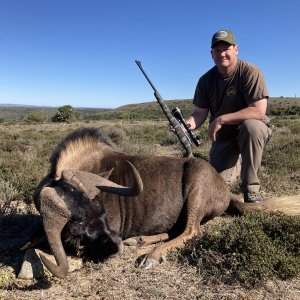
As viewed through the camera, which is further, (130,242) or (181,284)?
(130,242)

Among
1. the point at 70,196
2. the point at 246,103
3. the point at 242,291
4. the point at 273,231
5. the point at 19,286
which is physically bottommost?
the point at 19,286

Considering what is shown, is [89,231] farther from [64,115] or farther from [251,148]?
[64,115]

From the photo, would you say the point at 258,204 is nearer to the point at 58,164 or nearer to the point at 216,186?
the point at 216,186

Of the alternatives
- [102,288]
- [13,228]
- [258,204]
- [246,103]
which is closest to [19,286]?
[102,288]

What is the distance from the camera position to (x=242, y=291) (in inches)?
131

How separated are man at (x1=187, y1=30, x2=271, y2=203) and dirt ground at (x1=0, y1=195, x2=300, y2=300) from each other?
2264mm

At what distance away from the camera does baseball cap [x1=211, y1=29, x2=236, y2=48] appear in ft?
18.9

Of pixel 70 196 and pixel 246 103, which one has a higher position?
pixel 246 103

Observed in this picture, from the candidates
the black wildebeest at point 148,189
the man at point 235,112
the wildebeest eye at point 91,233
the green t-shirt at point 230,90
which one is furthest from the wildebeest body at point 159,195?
the green t-shirt at point 230,90

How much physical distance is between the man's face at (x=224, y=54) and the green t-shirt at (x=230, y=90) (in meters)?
0.18

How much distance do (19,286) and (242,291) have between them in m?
2.01

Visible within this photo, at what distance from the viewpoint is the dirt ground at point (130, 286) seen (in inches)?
130

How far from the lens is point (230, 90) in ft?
20.1

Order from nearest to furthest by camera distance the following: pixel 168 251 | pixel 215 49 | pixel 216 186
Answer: pixel 168 251, pixel 216 186, pixel 215 49
